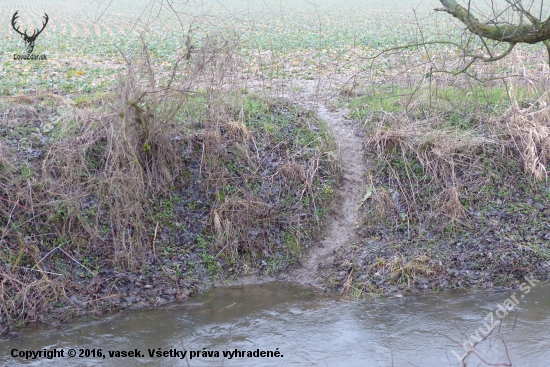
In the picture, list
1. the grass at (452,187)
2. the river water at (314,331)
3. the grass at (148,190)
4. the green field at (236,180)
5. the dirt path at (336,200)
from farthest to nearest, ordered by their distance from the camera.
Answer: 1. the dirt path at (336,200)
2. the grass at (452,187)
3. the green field at (236,180)
4. the grass at (148,190)
5. the river water at (314,331)

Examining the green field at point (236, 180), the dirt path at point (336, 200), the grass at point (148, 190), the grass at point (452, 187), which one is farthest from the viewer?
the dirt path at point (336, 200)

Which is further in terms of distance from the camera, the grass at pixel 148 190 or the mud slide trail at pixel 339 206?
the mud slide trail at pixel 339 206

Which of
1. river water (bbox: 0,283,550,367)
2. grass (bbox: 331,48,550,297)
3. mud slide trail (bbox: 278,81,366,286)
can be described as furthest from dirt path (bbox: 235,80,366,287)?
river water (bbox: 0,283,550,367)

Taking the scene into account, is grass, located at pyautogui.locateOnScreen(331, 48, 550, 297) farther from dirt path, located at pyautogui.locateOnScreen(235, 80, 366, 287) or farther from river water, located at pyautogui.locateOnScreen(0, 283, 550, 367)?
river water, located at pyautogui.locateOnScreen(0, 283, 550, 367)

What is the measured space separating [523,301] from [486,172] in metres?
2.65

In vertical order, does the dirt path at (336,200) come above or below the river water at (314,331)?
above

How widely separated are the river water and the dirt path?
1.39 ft

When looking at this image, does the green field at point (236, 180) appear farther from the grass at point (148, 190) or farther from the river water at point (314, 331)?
the river water at point (314, 331)

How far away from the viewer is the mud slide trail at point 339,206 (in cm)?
804

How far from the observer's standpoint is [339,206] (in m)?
8.90

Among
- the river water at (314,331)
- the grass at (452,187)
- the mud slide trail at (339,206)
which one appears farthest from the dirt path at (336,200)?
the river water at (314,331)

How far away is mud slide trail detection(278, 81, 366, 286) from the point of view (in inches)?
317

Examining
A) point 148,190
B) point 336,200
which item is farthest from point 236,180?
point 336,200

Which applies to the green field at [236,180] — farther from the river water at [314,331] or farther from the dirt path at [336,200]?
the river water at [314,331]
